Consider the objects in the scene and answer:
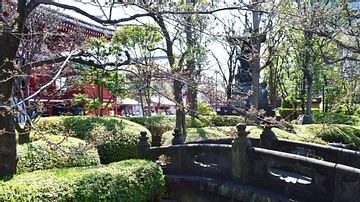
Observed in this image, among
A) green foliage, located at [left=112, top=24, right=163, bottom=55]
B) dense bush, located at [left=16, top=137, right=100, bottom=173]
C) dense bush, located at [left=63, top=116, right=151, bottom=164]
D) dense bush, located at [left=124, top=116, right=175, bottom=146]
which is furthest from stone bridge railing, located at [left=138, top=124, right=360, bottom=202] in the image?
green foliage, located at [left=112, top=24, right=163, bottom=55]

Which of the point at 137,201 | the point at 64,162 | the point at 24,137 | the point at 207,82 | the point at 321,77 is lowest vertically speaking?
the point at 137,201

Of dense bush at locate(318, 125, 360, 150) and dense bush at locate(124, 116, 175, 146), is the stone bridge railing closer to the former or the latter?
dense bush at locate(318, 125, 360, 150)

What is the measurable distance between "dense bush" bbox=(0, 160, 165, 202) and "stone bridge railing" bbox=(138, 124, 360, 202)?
0.72m

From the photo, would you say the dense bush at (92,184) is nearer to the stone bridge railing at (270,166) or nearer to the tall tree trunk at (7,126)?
the tall tree trunk at (7,126)

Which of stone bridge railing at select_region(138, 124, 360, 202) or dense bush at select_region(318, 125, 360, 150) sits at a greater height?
stone bridge railing at select_region(138, 124, 360, 202)

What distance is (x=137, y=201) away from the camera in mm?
5074

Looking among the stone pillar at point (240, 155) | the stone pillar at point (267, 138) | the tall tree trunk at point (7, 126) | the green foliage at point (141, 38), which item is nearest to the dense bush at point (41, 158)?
the tall tree trunk at point (7, 126)

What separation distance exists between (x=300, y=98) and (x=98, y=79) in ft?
55.2

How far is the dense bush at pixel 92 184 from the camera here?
12.6 feet

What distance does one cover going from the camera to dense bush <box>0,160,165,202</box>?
3.84 meters

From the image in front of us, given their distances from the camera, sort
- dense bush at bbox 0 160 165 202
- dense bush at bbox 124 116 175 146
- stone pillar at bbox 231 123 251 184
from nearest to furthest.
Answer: dense bush at bbox 0 160 165 202, stone pillar at bbox 231 123 251 184, dense bush at bbox 124 116 175 146

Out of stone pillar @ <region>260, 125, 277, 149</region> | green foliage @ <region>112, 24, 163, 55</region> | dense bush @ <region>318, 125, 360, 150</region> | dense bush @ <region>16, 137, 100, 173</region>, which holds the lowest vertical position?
dense bush @ <region>318, 125, 360, 150</region>

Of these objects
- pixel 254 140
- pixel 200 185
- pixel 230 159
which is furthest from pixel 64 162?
pixel 254 140

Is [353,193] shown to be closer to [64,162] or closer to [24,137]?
[64,162]
